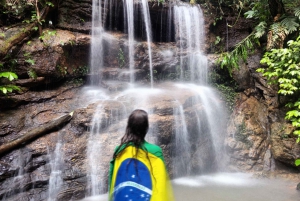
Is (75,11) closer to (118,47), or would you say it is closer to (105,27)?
(105,27)

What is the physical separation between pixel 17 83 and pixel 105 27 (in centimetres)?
407

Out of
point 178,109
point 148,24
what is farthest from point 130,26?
point 178,109

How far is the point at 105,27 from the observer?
9547mm

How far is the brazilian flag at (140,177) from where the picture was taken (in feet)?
6.42

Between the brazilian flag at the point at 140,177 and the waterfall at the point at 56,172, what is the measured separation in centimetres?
349

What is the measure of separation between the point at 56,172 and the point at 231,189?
150 inches

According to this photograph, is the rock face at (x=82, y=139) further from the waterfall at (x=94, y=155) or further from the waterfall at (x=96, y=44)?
the waterfall at (x=96, y=44)

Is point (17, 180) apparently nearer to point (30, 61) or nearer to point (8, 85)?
point (8, 85)

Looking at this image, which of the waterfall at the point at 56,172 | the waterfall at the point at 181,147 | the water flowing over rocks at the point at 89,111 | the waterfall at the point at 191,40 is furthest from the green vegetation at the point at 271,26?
the waterfall at the point at 56,172

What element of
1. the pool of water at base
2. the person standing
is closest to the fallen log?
the pool of water at base

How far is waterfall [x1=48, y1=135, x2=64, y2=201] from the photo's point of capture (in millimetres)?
4970

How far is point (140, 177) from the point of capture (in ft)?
6.44

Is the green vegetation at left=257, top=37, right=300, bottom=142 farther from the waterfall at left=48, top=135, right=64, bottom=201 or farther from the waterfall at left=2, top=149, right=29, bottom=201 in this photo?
the waterfall at left=2, top=149, right=29, bottom=201

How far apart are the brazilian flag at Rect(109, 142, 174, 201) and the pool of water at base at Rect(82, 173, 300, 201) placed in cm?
336
